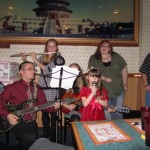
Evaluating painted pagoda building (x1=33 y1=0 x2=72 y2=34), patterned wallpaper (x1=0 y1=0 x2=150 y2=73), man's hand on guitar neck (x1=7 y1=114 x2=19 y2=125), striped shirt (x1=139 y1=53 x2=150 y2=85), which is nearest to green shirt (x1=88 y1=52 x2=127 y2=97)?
striped shirt (x1=139 y1=53 x2=150 y2=85)

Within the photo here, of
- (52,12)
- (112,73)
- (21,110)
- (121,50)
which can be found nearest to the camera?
(21,110)

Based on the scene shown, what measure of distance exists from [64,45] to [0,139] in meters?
1.81

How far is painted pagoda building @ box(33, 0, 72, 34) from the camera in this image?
13.8 ft

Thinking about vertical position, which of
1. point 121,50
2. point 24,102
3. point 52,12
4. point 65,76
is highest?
point 52,12

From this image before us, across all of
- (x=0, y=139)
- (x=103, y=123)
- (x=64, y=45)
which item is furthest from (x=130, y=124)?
(x=64, y=45)

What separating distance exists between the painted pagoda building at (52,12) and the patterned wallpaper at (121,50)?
308mm

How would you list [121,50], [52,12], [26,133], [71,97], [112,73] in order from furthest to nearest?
1. [121,50]
2. [52,12]
3. [112,73]
4. [71,97]
5. [26,133]

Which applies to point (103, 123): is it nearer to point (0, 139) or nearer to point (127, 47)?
point (0, 139)

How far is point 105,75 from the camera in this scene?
3543 millimetres

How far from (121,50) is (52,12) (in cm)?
135

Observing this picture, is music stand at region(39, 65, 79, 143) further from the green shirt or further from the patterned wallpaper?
the patterned wallpaper

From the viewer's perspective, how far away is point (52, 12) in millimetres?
4254

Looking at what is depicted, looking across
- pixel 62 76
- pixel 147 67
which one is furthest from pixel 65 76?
pixel 147 67

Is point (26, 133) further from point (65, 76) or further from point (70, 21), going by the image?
point (70, 21)
